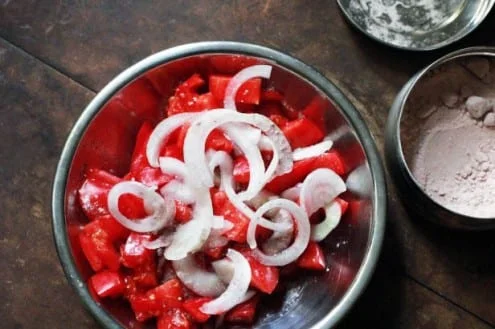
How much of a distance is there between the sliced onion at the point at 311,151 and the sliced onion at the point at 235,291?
20 cm

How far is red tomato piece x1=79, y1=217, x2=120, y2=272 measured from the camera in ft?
3.99

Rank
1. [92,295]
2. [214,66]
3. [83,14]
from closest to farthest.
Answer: [92,295], [214,66], [83,14]

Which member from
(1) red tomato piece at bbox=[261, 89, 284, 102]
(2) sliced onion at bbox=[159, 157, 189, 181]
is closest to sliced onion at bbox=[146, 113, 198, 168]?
(2) sliced onion at bbox=[159, 157, 189, 181]

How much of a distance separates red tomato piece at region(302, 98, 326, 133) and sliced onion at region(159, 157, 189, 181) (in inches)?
9.4

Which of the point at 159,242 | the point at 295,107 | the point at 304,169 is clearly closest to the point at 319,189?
the point at 304,169

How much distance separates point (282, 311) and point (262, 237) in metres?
0.15

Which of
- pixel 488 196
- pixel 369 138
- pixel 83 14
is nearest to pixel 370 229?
pixel 369 138

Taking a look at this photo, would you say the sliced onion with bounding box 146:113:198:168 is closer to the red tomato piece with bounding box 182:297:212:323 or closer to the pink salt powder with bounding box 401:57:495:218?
the red tomato piece with bounding box 182:297:212:323

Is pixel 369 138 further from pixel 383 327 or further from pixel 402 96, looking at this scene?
pixel 383 327

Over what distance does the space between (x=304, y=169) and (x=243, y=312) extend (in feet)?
0.83

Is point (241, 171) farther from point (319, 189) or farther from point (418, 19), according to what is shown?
point (418, 19)

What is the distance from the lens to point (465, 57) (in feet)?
4.42

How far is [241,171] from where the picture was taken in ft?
4.04

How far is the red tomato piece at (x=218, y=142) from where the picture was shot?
124 centimetres
